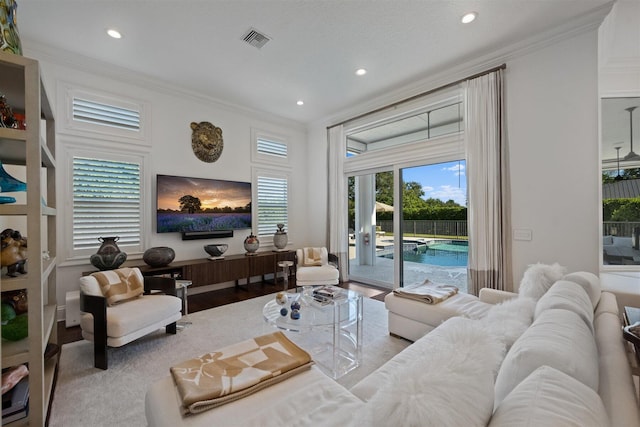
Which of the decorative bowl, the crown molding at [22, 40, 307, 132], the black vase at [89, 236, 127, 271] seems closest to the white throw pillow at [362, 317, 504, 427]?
the black vase at [89, 236, 127, 271]

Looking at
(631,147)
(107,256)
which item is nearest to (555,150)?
(631,147)

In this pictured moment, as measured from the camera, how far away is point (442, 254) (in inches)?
160

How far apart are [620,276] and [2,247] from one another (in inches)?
195

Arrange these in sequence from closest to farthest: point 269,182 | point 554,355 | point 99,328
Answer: point 554,355 → point 99,328 → point 269,182

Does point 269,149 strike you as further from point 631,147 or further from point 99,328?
point 631,147

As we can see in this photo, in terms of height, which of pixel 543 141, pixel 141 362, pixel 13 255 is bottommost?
pixel 141 362

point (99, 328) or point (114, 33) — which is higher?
point (114, 33)

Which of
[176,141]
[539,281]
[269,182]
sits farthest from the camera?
[269,182]

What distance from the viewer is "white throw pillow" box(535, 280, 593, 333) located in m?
1.35

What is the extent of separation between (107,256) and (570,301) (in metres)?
4.31

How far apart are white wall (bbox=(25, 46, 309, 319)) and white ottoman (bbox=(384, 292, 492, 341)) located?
10.3 ft

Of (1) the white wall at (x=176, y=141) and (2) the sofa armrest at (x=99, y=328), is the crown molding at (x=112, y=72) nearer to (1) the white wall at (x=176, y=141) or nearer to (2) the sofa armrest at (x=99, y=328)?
(1) the white wall at (x=176, y=141)

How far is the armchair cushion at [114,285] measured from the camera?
7.93 feet

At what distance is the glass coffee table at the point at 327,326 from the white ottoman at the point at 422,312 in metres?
0.42
